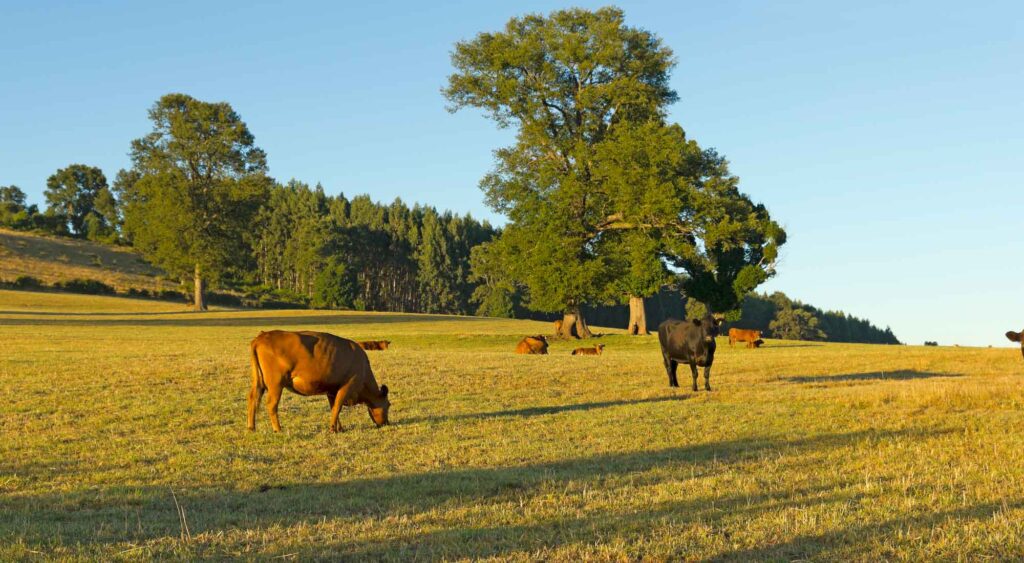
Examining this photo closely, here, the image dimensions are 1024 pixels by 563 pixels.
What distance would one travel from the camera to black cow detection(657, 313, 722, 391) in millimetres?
20734

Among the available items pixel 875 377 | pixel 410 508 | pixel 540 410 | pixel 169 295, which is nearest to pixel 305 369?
pixel 540 410

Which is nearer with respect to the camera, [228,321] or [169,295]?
[228,321]

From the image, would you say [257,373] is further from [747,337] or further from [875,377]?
[747,337]

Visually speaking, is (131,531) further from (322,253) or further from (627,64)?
(322,253)

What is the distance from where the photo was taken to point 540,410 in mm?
17219

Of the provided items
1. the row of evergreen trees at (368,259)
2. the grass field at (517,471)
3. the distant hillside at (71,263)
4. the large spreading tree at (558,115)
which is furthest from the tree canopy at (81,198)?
the grass field at (517,471)

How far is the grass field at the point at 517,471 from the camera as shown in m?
7.24

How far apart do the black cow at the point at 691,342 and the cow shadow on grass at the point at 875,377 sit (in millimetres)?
4029

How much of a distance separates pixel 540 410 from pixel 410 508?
869 centimetres

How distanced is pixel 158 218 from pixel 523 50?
40.7 metres

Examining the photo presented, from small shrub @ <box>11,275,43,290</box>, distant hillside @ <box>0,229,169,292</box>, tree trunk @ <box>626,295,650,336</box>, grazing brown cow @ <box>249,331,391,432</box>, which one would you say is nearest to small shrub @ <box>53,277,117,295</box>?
distant hillside @ <box>0,229,169,292</box>

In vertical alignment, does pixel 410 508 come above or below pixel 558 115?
below

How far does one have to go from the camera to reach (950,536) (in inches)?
284

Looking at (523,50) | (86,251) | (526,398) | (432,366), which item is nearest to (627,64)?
(523,50)
